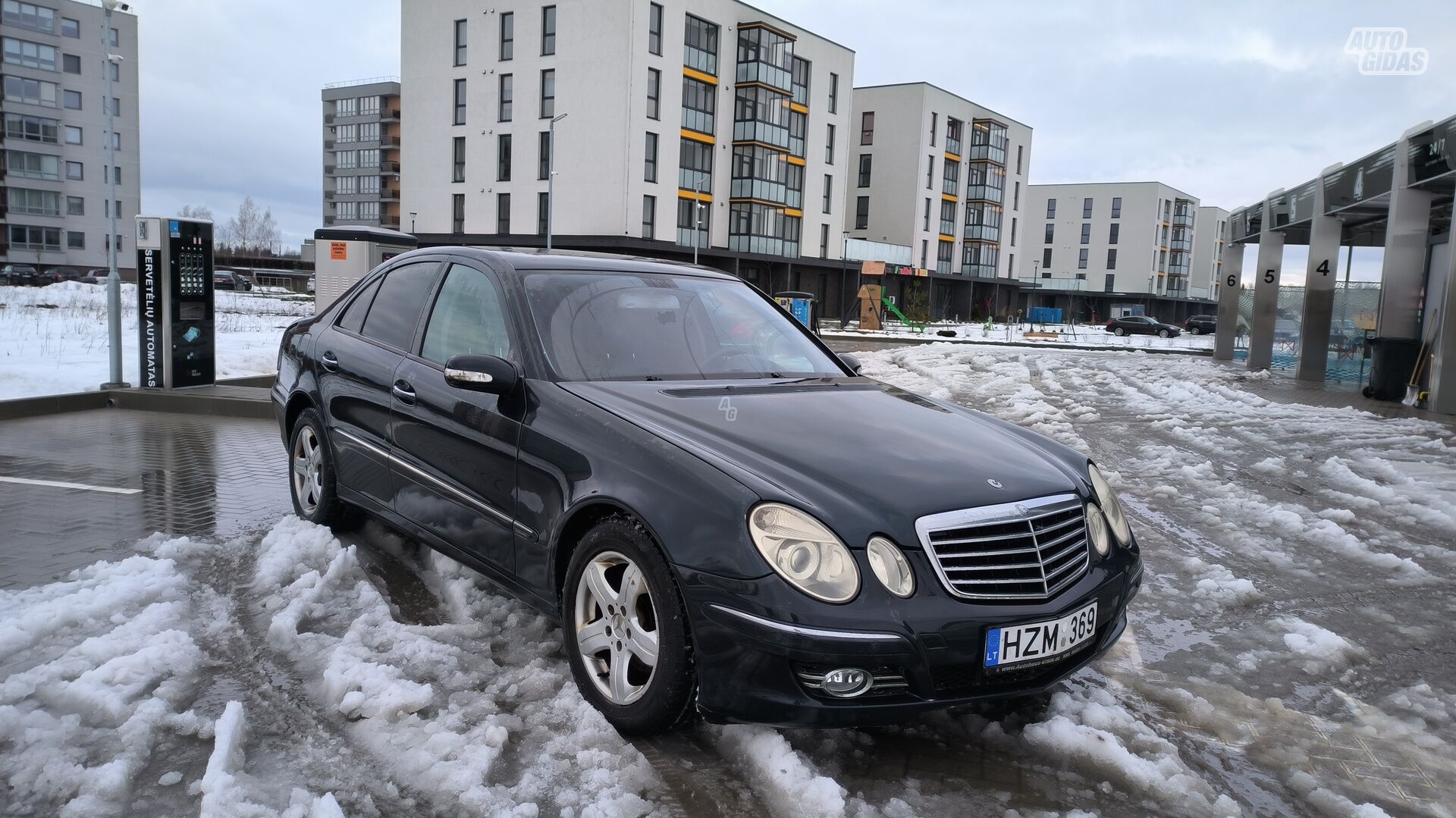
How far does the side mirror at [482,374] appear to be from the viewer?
3688mm

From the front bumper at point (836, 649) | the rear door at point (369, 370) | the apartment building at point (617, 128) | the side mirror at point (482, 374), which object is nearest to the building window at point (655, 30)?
the apartment building at point (617, 128)

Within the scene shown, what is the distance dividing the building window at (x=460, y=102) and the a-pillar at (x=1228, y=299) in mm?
37658

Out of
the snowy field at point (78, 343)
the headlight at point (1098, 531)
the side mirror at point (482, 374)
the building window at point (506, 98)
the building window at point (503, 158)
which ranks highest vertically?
the building window at point (506, 98)

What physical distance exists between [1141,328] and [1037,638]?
6427 cm

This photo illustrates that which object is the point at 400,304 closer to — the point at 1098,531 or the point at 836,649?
the point at 836,649

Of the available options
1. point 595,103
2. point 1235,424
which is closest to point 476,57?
point 595,103

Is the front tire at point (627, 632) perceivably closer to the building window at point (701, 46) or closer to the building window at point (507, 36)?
the building window at point (701, 46)

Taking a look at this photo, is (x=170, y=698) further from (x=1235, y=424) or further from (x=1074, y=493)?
(x=1235, y=424)

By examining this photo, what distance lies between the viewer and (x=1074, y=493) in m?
3.41

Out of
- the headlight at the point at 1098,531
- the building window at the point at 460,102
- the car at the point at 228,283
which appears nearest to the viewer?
the headlight at the point at 1098,531

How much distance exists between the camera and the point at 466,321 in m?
4.38

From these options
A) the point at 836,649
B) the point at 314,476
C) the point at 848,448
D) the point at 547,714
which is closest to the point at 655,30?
the point at 314,476

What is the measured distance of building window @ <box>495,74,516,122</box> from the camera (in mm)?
49781

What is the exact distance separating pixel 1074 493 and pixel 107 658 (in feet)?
11.5
